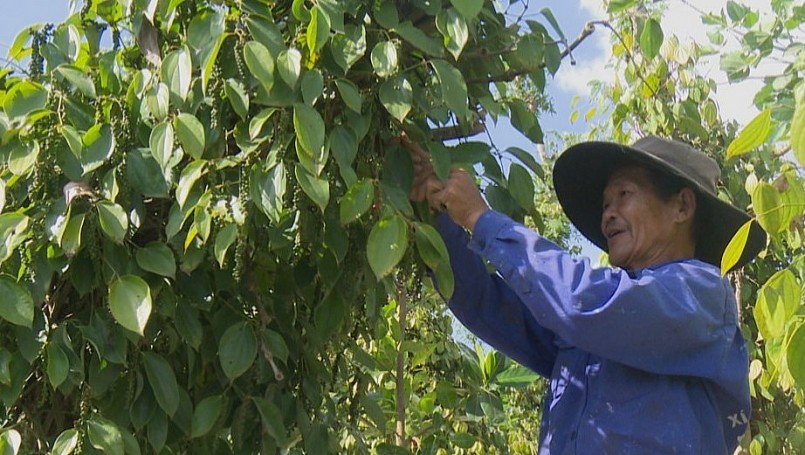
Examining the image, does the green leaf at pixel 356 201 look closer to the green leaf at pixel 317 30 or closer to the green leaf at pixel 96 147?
the green leaf at pixel 317 30

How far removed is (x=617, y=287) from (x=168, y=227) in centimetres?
52

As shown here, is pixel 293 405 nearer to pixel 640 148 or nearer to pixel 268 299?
pixel 268 299

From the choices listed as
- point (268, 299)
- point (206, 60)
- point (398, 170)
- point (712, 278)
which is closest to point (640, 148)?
point (712, 278)

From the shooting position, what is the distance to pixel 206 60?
110cm

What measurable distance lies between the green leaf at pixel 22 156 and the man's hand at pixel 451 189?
1.39ft

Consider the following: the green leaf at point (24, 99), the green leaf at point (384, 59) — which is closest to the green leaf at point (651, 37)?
the green leaf at point (384, 59)

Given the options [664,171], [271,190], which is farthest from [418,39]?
[664,171]

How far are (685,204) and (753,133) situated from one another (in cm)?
75

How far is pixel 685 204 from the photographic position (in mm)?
1497

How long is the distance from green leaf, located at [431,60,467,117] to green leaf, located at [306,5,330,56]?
135 millimetres

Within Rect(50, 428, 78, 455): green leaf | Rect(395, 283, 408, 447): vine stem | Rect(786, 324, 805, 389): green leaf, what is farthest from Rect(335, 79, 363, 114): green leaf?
Rect(395, 283, 408, 447): vine stem

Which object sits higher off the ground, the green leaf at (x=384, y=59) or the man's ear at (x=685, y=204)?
the green leaf at (x=384, y=59)

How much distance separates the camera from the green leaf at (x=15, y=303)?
1084 mm

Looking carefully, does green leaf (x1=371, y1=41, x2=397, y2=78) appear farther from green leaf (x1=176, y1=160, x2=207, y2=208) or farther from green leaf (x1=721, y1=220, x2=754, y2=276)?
green leaf (x1=721, y1=220, x2=754, y2=276)
